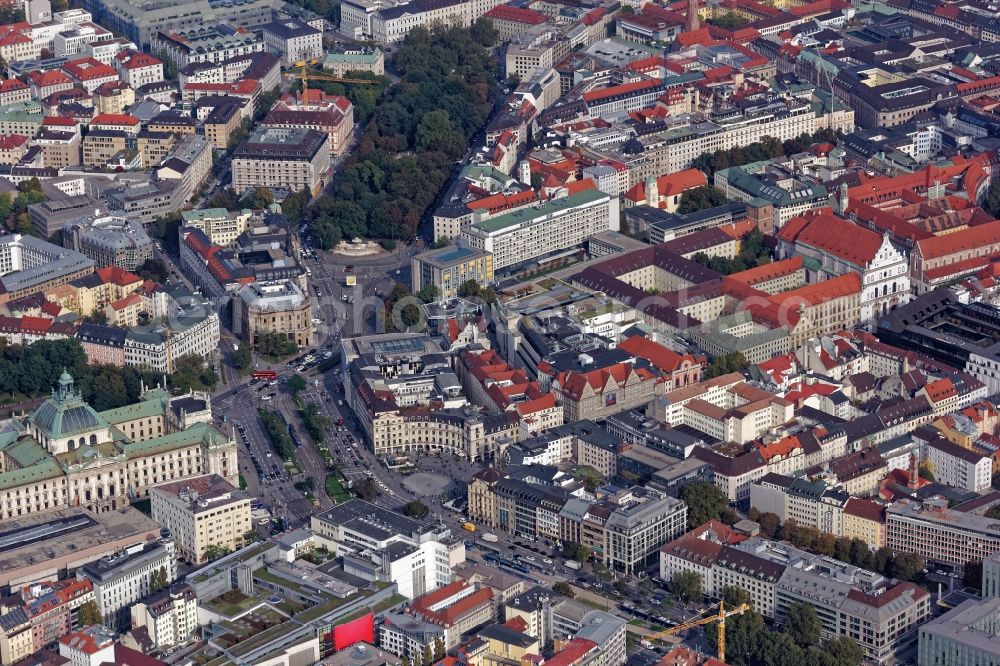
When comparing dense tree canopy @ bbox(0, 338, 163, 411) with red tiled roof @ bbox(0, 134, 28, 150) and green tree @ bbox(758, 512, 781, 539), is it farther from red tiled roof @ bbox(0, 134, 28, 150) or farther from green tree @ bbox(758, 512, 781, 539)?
green tree @ bbox(758, 512, 781, 539)

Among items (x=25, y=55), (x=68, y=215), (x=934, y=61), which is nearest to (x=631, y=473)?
(x=68, y=215)

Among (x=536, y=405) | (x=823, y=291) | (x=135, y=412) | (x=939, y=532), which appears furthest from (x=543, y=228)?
(x=939, y=532)

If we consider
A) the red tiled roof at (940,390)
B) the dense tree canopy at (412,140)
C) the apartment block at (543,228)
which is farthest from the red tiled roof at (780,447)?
the dense tree canopy at (412,140)

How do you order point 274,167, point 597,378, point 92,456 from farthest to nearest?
point 274,167
point 597,378
point 92,456

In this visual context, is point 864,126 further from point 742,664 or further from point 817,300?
point 742,664

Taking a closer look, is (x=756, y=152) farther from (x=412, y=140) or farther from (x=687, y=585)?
(x=687, y=585)

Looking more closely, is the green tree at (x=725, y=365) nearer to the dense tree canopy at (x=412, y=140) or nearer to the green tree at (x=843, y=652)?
the green tree at (x=843, y=652)
